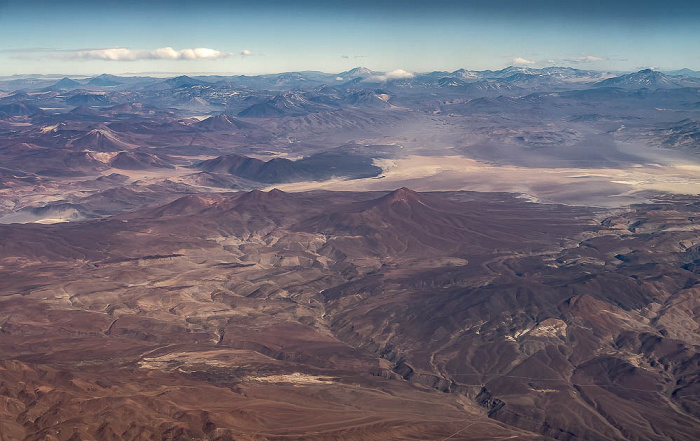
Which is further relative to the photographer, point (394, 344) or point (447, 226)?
point (447, 226)

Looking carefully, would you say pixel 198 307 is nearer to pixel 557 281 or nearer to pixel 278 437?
pixel 278 437

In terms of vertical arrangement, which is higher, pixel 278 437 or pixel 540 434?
pixel 278 437

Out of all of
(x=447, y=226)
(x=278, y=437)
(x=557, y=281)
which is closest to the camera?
(x=278, y=437)

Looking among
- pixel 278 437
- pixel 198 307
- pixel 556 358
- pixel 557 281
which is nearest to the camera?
pixel 278 437

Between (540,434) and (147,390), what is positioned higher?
(147,390)

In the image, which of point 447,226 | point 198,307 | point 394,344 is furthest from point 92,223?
point 394,344

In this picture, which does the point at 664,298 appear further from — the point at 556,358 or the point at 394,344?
the point at 394,344

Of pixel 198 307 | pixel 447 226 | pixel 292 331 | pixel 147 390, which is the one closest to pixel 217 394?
pixel 147 390

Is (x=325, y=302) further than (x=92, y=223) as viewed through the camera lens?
No

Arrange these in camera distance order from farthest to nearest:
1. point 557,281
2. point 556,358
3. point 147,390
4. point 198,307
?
1. point 557,281
2. point 198,307
3. point 556,358
4. point 147,390
